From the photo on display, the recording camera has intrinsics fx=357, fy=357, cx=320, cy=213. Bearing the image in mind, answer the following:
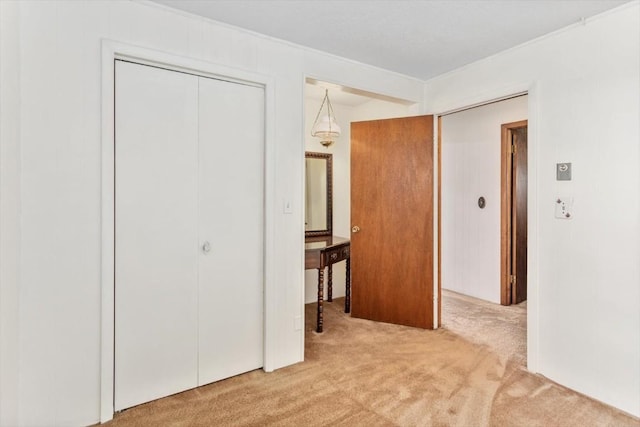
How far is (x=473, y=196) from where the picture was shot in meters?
4.42

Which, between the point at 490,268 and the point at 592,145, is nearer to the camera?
the point at 592,145

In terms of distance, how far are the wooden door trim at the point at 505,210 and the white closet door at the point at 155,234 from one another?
3.38 metres

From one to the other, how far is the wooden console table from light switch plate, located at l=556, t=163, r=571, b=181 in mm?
1864

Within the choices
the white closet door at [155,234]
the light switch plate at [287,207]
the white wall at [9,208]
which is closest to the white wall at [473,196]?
the light switch plate at [287,207]

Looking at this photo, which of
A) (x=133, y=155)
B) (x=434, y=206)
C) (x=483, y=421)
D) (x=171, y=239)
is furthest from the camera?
(x=434, y=206)

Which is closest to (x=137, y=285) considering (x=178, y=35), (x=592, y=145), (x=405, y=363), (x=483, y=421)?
(x=178, y=35)

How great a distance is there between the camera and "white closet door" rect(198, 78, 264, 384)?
2.35 metres

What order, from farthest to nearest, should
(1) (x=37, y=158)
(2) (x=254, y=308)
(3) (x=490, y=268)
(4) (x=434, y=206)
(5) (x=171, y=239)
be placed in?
(3) (x=490, y=268), (4) (x=434, y=206), (2) (x=254, y=308), (5) (x=171, y=239), (1) (x=37, y=158)

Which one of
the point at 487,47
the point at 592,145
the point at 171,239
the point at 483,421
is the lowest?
the point at 483,421

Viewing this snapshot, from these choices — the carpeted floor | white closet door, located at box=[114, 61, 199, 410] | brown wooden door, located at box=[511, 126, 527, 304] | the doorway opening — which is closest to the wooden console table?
the carpeted floor

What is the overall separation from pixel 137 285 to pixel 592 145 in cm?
291

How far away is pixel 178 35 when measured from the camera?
2.17 metres

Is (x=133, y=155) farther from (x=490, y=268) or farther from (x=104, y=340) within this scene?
(x=490, y=268)

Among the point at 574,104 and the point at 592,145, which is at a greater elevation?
the point at 574,104
